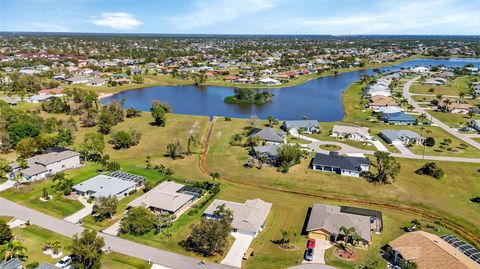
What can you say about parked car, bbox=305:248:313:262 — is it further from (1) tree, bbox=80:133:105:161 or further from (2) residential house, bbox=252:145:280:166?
(1) tree, bbox=80:133:105:161

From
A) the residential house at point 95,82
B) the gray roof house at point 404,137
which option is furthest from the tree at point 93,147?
the residential house at point 95,82

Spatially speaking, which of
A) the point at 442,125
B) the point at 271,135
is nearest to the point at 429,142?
the point at 442,125

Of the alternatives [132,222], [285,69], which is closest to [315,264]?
[132,222]

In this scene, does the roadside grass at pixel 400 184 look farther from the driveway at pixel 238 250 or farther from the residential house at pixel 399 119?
the residential house at pixel 399 119

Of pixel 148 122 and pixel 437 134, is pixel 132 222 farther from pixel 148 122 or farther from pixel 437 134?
pixel 437 134

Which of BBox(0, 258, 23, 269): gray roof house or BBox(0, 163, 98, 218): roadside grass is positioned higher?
BBox(0, 258, 23, 269): gray roof house

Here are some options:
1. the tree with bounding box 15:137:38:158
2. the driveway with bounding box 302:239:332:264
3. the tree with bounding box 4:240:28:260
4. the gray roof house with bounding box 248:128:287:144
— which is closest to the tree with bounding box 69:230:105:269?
the tree with bounding box 4:240:28:260
